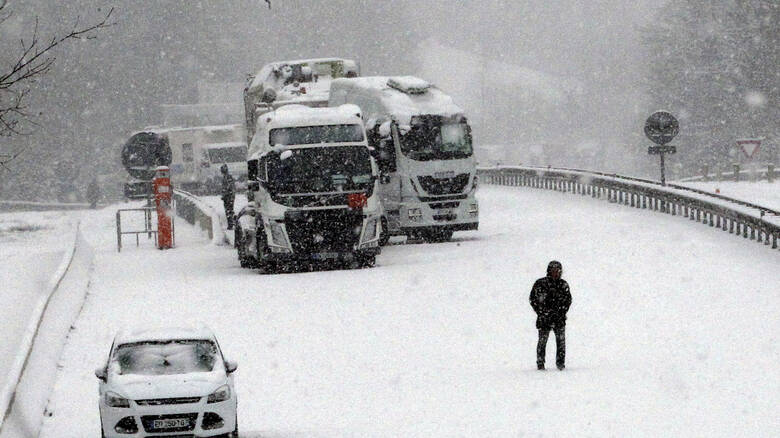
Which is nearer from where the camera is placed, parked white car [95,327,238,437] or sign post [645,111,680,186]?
parked white car [95,327,238,437]

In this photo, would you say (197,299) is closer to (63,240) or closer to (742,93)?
(63,240)

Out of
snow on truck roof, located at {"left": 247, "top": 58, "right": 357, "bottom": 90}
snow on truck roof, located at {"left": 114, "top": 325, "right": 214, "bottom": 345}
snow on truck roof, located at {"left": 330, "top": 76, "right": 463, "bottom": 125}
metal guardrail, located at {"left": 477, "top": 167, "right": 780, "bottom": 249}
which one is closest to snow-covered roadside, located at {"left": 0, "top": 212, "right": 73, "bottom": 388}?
snow on truck roof, located at {"left": 114, "top": 325, "right": 214, "bottom": 345}

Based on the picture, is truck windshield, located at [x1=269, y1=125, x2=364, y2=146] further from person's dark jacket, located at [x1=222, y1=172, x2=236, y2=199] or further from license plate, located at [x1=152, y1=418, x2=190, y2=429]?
license plate, located at [x1=152, y1=418, x2=190, y2=429]

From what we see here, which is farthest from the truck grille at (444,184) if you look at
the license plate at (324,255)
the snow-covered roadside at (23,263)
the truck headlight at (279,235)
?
the snow-covered roadside at (23,263)

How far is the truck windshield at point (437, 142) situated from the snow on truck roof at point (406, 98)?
1.06ft

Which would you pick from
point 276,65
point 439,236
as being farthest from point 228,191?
point 439,236

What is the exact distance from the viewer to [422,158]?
31.5 m

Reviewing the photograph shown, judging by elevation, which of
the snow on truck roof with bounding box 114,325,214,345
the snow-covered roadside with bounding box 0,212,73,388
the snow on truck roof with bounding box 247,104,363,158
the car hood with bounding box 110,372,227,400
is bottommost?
the snow-covered roadside with bounding box 0,212,73,388

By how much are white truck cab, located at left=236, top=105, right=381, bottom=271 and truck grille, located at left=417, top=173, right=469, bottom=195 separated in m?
4.43

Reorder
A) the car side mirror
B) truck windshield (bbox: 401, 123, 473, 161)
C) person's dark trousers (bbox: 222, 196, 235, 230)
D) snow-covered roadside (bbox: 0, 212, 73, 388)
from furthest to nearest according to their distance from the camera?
person's dark trousers (bbox: 222, 196, 235, 230) < truck windshield (bbox: 401, 123, 473, 161) < snow-covered roadside (bbox: 0, 212, 73, 388) < the car side mirror

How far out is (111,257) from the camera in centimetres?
3400

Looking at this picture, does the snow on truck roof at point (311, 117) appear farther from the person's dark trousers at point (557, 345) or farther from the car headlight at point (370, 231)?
the person's dark trousers at point (557, 345)

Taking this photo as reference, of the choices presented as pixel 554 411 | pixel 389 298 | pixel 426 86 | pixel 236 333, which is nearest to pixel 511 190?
pixel 426 86

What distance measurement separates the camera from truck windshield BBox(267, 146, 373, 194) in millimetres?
26344
